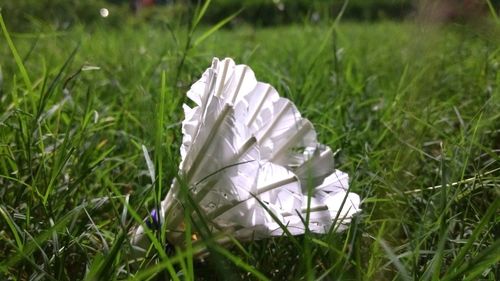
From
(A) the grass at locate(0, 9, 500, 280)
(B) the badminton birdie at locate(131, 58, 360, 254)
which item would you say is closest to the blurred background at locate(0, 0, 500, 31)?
(A) the grass at locate(0, 9, 500, 280)

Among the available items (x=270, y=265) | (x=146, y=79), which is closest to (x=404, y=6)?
(x=270, y=265)

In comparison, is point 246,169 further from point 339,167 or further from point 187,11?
point 187,11

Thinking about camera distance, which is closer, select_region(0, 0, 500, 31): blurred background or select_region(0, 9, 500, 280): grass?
select_region(0, 9, 500, 280): grass

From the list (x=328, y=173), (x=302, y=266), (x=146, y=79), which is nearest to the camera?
(x=302, y=266)

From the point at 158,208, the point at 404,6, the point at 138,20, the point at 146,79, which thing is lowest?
the point at 138,20

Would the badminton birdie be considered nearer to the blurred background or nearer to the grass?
the grass

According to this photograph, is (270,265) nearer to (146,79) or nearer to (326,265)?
(326,265)
